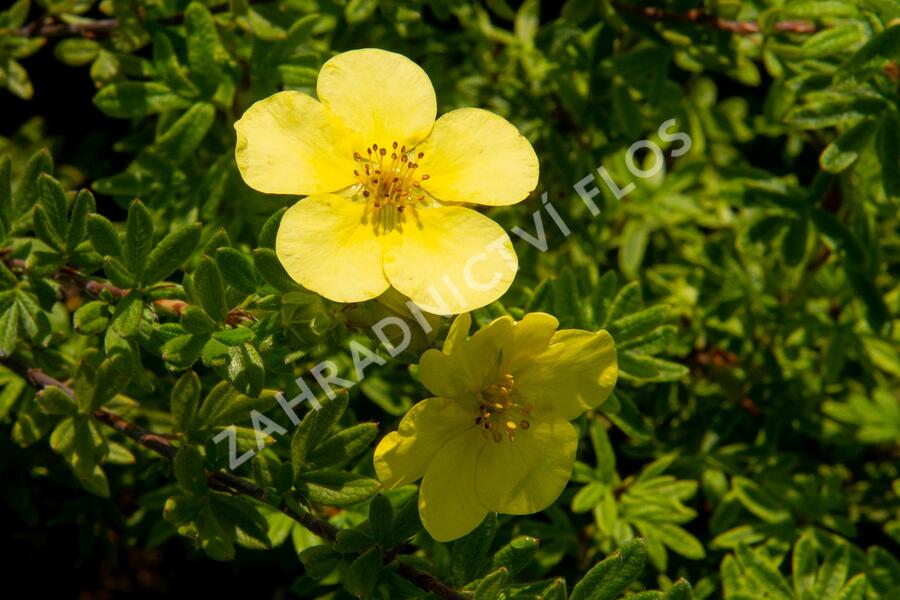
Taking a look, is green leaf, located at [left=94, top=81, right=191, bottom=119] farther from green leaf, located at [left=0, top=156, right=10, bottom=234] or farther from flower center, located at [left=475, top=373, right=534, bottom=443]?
flower center, located at [left=475, top=373, right=534, bottom=443]

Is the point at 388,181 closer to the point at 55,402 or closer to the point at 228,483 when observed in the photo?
the point at 228,483

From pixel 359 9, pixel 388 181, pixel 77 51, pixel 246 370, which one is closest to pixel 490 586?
pixel 246 370

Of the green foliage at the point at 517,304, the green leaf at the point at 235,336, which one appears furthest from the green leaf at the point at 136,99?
the green leaf at the point at 235,336

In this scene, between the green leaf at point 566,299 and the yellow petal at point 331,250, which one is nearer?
the yellow petal at point 331,250

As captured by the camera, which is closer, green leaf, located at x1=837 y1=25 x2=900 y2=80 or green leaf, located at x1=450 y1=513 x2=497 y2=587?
green leaf, located at x1=450 y1=513 x2=497 y2=587

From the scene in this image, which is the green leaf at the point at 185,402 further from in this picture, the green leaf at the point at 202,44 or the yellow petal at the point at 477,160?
the green leaf at the point at 202,44

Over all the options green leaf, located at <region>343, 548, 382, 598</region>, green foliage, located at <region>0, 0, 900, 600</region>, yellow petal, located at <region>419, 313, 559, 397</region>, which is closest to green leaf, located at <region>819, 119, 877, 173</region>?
green foliage, located at <region>0, 0, 900, 600</region>

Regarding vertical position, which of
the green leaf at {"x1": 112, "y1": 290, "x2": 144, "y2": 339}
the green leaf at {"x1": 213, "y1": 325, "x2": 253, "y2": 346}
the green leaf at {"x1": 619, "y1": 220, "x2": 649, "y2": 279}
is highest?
the green leaf at {"x1": 213, "y1": 325, "x2": 253, "y2": 346}
